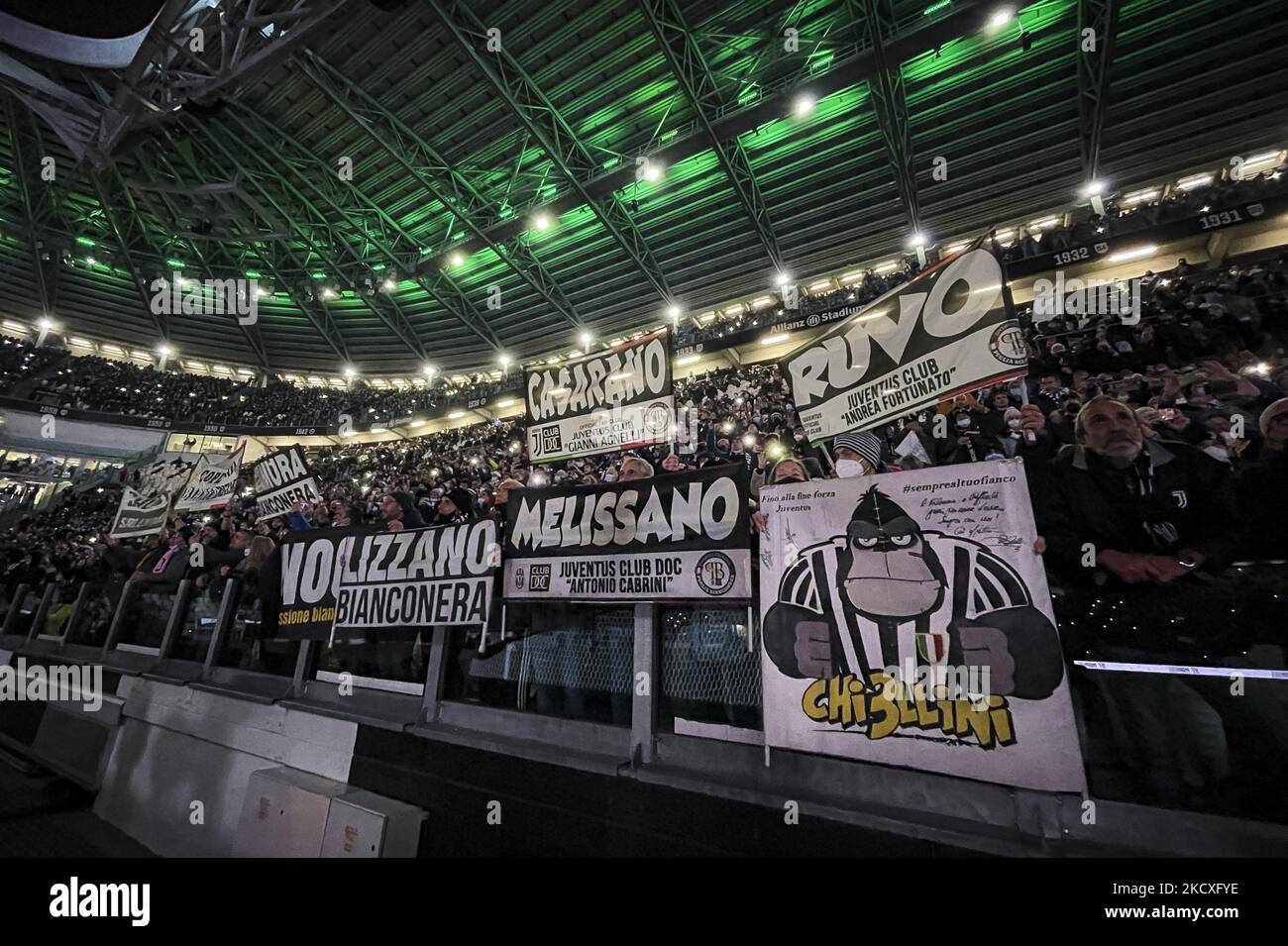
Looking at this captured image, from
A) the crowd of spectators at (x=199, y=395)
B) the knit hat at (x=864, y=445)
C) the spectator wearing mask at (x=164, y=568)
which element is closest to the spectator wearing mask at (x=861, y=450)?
the knit hat at (x=864, y=445)

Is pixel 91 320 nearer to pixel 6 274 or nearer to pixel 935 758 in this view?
pixel 6 274

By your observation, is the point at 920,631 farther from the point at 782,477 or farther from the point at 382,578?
the point at 382,578

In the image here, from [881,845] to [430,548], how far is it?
3937 mm

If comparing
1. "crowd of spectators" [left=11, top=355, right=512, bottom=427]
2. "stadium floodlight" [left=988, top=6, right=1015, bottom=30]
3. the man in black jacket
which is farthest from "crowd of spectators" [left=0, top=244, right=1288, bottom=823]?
"crowd of spectators" [left=11, top=355, right=512, bottom=427]

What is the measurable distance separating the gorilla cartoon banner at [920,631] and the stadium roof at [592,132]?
15.6 metres

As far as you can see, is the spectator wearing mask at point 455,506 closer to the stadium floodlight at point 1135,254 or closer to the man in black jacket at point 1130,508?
the man in black jacket at point 1130,508

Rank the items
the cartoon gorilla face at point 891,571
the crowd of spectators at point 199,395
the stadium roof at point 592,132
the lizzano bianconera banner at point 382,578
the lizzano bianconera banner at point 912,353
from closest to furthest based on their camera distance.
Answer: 1. the cartoon gorilla face at point 891,571
2. the lizzano bianconera banner at point 912,353
3. the lizzano bianconera banner at point 382,578
4. the stadium roof at point 592,132
5. the crowd of spectators at point 199,395

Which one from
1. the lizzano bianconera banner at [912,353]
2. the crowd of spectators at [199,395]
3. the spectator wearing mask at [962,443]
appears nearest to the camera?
the lizzano bianconera banner at [912,353]

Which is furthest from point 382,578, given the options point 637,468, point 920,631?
point 920,631

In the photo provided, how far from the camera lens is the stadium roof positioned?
1379 cm

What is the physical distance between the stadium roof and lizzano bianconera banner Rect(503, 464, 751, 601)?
50.1 feet

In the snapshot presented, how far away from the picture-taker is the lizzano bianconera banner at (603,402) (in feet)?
15.0

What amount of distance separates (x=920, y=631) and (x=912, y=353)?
6.13 feet

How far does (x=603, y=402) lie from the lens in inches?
193
